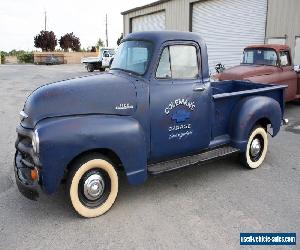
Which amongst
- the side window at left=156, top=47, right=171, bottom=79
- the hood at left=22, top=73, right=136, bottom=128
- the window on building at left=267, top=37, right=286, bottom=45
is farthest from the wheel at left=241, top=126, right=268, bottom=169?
the window on building at left=267, top=37, right=286, bottom=45

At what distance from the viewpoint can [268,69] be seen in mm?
9625

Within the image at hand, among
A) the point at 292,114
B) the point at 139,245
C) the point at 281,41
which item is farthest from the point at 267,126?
the point at 281,41

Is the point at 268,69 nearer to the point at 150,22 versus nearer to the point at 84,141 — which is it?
the point at 84,141

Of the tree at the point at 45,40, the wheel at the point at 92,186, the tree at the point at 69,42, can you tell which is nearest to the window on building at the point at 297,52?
the wheel at the point at 92,186

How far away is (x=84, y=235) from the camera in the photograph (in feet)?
12.1

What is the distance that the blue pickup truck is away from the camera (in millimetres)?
3787

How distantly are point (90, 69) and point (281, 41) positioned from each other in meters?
18.7

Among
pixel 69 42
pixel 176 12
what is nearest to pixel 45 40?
pixel 69 42

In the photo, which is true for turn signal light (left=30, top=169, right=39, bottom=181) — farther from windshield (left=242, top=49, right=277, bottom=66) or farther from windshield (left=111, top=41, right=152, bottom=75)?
windshield (left=242, top=49, right=277, bottom=66)

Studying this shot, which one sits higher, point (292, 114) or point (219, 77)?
point (219, 77)

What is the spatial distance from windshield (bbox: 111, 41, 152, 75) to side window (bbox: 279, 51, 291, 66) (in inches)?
259

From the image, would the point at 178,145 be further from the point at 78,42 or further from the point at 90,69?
the point at 78,42

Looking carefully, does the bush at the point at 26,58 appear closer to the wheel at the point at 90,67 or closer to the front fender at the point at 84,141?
the wheel at the point at 90,67

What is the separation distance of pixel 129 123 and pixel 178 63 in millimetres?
1202
